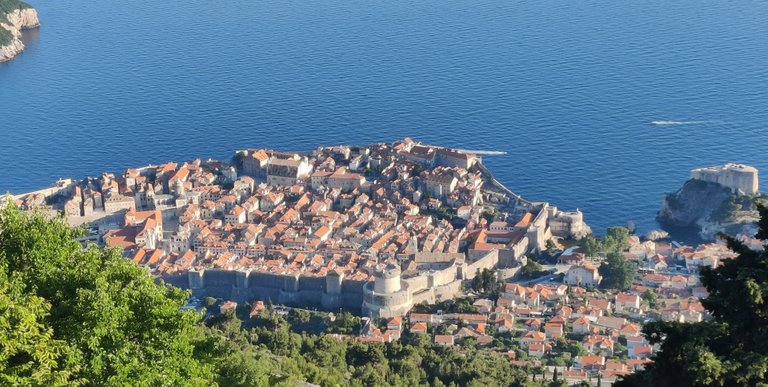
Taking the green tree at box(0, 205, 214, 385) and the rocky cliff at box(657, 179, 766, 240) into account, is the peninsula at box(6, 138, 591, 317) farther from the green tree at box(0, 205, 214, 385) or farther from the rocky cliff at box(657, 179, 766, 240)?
the green tree at box(0, 205, 214, 385)

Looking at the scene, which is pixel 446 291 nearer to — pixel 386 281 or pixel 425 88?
pixel 386 281

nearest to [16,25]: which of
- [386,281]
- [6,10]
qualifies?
[6,10]

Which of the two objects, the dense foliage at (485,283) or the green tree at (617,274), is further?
the green tree at (617,274)

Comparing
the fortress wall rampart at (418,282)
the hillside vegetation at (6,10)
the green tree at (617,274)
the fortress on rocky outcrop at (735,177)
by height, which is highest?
the hillside vegetation at (6,10)

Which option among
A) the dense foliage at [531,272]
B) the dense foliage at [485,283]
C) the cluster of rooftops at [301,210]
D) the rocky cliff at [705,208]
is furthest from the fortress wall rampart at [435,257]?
the rocky cliff at [705,208]

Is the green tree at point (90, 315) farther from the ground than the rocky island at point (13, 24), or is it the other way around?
the rocky island at point (13, 24)

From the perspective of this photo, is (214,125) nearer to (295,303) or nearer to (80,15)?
(295,303)

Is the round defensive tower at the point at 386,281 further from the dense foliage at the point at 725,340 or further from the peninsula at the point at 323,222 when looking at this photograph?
the dense foliage at the point at 725,340

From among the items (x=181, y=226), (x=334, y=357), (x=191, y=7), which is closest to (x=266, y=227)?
(x=181, y=226)
